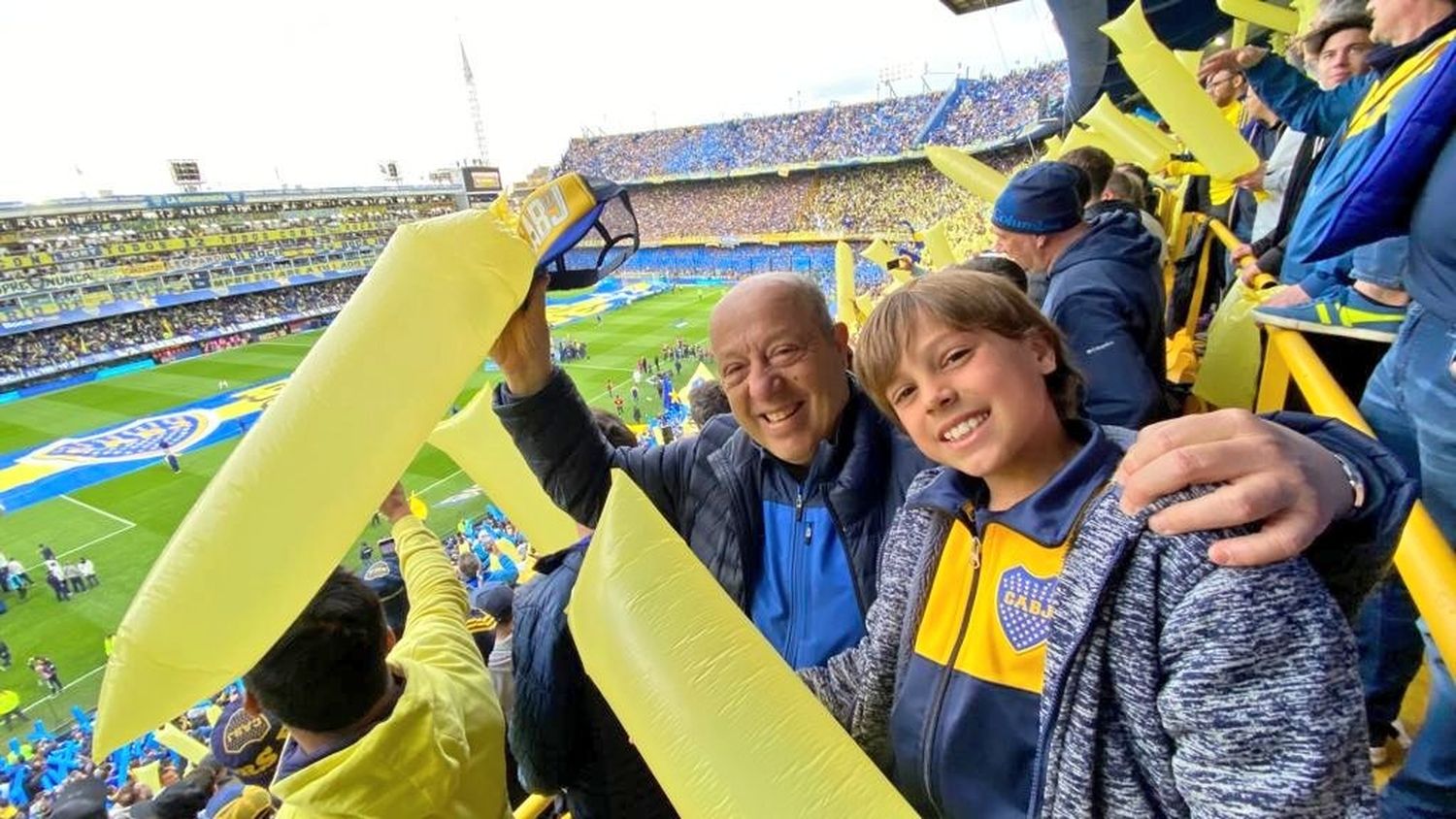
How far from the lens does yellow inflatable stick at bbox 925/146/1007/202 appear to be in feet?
19.0

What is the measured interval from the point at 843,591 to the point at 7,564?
20620 mm

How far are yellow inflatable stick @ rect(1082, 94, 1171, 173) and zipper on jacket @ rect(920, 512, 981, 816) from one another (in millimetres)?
5459

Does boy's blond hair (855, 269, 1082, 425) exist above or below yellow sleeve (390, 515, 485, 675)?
above

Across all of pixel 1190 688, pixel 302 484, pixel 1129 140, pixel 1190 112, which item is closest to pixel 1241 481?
pixel 1190 688

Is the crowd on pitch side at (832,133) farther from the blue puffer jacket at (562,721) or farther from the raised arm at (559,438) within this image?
the blue puffer jacket at (562,721)

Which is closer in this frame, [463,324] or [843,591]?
[463,324]

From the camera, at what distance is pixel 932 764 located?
45.2 inches

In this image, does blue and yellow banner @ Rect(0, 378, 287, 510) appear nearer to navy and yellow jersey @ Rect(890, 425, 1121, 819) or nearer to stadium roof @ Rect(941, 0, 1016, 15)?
stadium roof @ Rect(941, 0, 1016, 15)

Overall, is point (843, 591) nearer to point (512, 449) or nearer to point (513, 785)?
point (512, 449)

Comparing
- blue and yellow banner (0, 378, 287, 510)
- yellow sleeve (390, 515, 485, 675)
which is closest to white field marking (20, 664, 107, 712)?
blue and yellow banner (0, 378, 287, 510)

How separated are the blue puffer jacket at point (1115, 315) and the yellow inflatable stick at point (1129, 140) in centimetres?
356

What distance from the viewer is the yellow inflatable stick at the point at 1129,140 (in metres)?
5.37

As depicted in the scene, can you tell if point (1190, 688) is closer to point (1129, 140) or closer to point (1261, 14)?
point (1261, 14)

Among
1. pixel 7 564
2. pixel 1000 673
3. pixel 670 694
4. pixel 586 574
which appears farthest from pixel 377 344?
pixel 7 564
